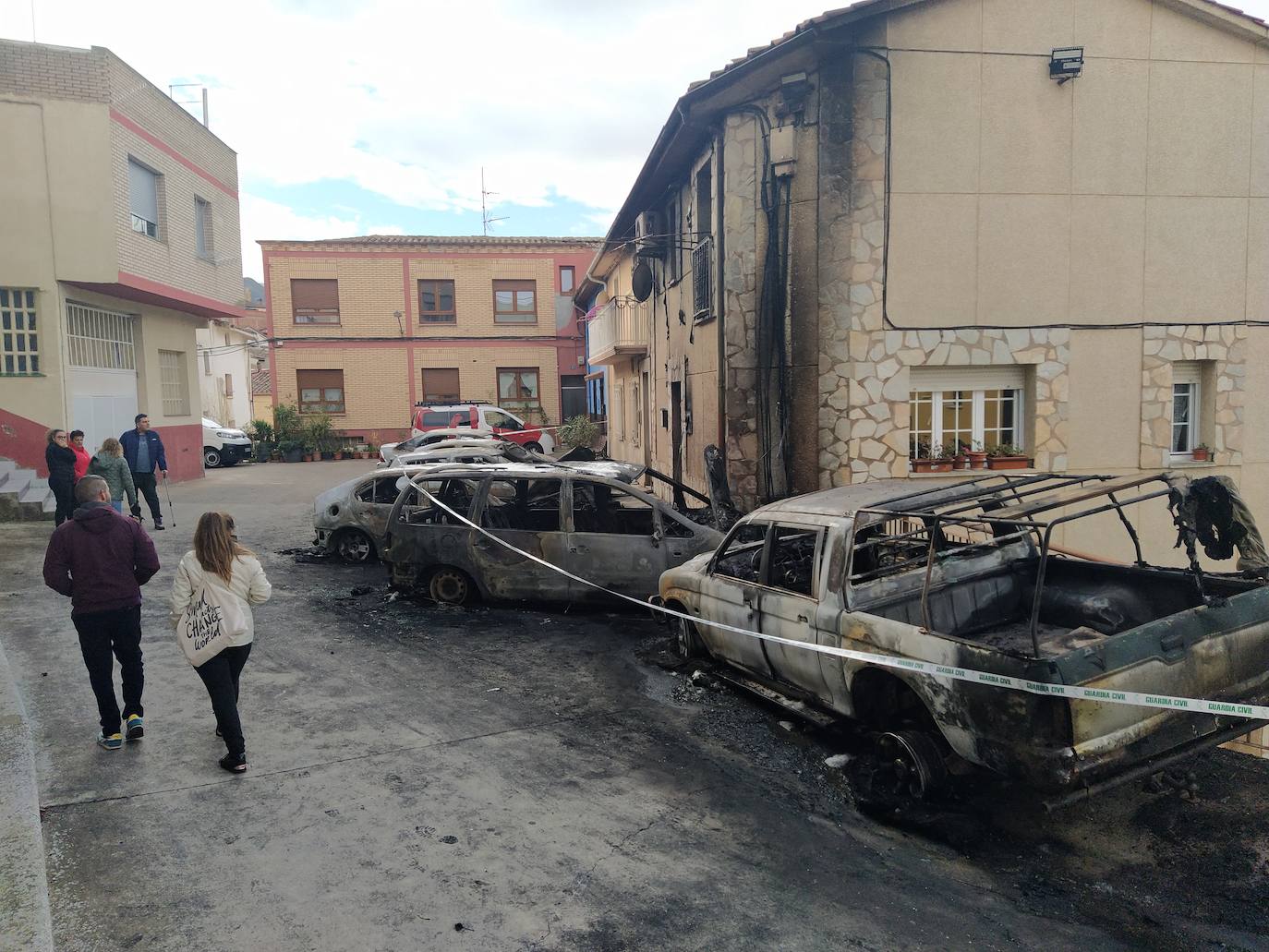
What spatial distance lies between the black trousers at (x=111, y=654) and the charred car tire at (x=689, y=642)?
3.87 m

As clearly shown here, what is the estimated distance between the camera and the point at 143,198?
1698 centimetres

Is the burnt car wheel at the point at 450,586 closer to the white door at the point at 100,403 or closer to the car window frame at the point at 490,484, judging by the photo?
the car window frame at the point at 490,484

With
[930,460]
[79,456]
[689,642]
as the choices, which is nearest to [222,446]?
[79,456]

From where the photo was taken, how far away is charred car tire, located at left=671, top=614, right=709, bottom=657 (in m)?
7.15

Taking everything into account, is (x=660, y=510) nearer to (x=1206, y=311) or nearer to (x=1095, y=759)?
(x=1095, y=759)

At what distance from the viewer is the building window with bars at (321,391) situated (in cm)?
3272

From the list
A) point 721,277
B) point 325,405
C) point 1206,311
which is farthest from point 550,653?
point 325,405

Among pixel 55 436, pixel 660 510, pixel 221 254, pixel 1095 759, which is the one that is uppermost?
pixel 221 254

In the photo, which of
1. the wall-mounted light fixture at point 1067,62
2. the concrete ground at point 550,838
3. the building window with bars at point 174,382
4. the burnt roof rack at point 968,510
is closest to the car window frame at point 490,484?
the concrete ground at point 550,838

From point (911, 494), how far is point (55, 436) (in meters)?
10.9

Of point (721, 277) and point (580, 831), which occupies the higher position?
point (721, 277)

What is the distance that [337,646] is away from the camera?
7793 mm

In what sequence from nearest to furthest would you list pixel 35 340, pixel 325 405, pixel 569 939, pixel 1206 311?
pixel 569 939
pixel 1206 311
pixel 35 340
pixel 325 405

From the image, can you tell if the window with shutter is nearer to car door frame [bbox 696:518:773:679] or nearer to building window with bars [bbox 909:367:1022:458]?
building window with bars [bbox 909:367:1022:458]
